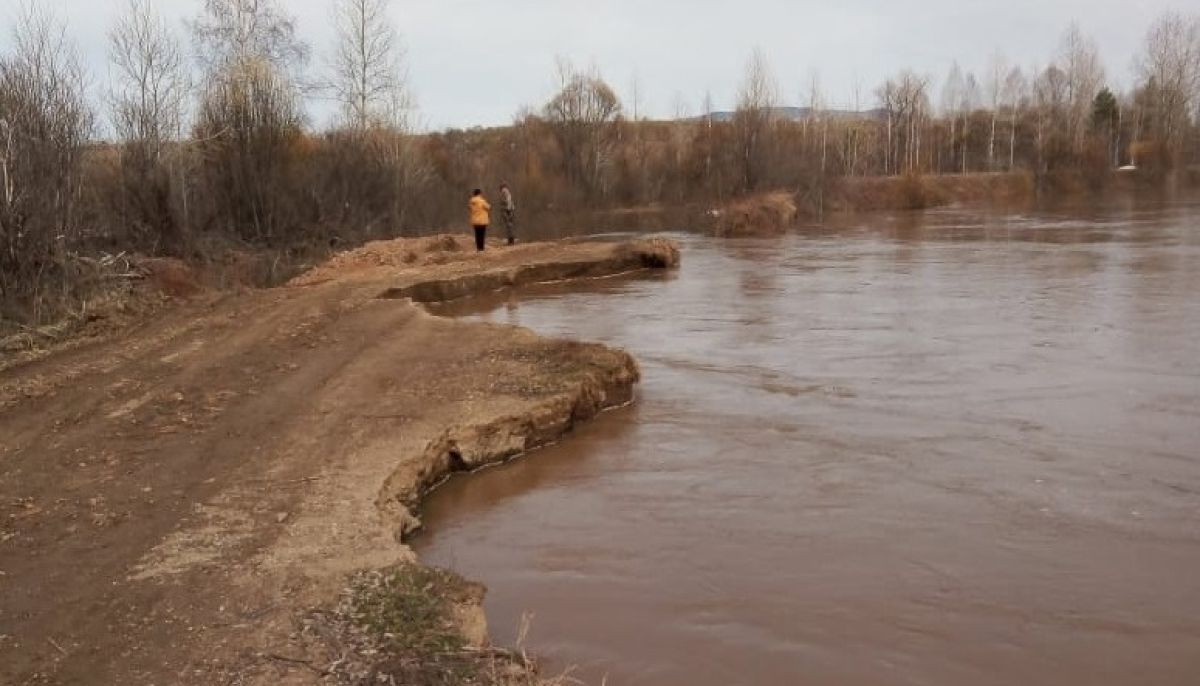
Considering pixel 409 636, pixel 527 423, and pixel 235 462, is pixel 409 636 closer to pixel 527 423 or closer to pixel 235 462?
pixel 235 462

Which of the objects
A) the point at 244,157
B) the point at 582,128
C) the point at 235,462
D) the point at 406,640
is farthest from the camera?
the point at 582,128

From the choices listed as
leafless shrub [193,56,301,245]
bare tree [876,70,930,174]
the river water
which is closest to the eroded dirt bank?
the river water

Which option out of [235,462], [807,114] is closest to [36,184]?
[235,462]

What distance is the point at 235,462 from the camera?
7.11m

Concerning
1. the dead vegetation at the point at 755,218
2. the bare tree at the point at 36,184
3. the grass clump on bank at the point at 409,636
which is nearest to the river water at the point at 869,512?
the grass clump on bank at the point at 409,636

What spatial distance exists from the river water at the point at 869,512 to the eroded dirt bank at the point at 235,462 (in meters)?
0.61

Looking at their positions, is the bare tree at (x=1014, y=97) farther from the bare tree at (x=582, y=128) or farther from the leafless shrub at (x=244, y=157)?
the leafless shrub at (x=244, y=157)

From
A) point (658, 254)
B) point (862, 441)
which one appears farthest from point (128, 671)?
point (658, 254)

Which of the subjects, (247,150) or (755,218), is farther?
(755,218)

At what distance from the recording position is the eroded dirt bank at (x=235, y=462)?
4496 millimetres

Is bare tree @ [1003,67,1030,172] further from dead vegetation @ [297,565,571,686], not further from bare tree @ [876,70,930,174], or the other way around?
dead vegetation @ [297,565,571,686]

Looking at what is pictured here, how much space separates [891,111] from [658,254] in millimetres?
50863

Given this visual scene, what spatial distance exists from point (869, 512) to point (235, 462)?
14.7ft

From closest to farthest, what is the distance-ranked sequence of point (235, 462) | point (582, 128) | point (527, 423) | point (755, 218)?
point (235, 462), point (527, 423), point (755, 218), point (582, 128)
